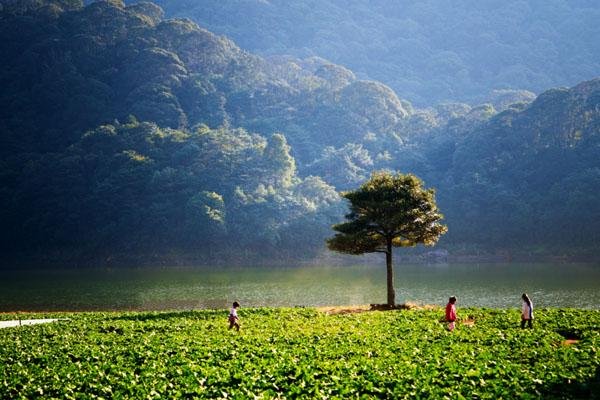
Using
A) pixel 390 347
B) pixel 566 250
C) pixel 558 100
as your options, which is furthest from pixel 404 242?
pixel 558 100

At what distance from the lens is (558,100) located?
162 meters

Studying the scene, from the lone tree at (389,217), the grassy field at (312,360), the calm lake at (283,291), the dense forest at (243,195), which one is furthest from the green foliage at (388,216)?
the dense forest at (243,195)

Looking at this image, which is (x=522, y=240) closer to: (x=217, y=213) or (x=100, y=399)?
(x=217, y=213)

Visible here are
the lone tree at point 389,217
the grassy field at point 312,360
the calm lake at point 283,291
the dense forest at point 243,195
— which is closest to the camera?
the grassy field at point 312,360

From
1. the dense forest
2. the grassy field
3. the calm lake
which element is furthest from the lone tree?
the dense forest

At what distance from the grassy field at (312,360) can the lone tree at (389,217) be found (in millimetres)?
14358

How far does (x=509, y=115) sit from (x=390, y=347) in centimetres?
16683

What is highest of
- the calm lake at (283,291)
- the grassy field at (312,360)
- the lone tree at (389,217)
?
the lone tree at (389,217)

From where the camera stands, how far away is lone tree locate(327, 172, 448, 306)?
145ft

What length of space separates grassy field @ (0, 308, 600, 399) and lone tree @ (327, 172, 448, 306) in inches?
565

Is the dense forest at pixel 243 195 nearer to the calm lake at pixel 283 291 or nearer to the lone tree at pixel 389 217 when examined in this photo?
the calm lake at pixel 283 291

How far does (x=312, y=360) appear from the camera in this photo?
62.5ft

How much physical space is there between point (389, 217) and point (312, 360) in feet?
87.6

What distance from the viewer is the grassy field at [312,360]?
50.2 ft
